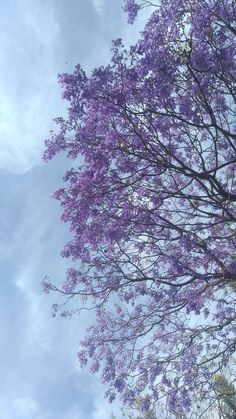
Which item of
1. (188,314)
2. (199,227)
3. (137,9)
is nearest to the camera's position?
(137,9)

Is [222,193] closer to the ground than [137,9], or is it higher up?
closer to the ground

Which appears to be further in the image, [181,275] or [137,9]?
[181,275]

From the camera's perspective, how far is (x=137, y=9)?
8453 mm

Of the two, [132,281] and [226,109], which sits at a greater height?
[226,109]

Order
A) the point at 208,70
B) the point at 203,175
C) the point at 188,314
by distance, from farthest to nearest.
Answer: the point at 188,314 → the point at 203,175 → the point at 208,70

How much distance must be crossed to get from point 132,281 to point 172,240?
1404 millimetres

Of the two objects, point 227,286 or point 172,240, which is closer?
point 172,240

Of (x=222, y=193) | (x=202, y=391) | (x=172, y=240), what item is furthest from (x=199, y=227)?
(x=202, y=391)

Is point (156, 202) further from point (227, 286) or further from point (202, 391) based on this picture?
point (202, 391)

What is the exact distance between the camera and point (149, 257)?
9.41 meters

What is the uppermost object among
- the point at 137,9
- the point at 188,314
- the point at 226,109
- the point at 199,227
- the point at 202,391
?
the point at 137,9

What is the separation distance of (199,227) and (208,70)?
331 centimetres

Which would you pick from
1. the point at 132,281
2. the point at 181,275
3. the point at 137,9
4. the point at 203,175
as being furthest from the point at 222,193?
the point at 137,9

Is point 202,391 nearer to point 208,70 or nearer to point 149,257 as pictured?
point 149,257
